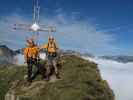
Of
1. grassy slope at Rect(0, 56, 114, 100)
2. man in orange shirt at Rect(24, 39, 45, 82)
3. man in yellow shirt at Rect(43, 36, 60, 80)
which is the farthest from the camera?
man in orange shirt at Rect(24, 39, 45, 82)

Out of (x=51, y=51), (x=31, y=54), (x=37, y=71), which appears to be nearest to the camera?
(x=51, y=51)

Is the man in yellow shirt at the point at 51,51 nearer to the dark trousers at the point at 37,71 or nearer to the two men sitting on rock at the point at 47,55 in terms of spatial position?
the two men sitting on rock at the point at 47,55

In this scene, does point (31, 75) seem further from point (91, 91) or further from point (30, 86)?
point (91, 91)

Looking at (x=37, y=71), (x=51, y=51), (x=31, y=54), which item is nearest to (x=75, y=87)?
(x=51, y=51)

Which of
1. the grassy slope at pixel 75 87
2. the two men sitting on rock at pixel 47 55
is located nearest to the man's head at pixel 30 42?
the two men sitting on rock at pixel 47 55

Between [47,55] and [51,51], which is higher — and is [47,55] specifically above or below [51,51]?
below

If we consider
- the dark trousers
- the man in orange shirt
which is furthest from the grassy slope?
the man in orange shirt

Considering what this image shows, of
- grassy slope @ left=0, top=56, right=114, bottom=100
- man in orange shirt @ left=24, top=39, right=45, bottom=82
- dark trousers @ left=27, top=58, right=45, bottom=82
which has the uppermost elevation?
man in orange shirt @ left=24, top=39, right=45, bottom=82

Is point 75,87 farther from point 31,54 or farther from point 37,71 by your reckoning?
point 37,71

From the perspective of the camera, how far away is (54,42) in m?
29.9

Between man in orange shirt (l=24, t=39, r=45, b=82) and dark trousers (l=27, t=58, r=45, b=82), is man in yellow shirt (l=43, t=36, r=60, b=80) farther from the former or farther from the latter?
dark trousers (l=27, t=58, r=45, b=82)

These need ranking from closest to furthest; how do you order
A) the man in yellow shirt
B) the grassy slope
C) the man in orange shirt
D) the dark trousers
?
the grassy slope, the man in yellow shirt, the man in orange shirt, the dark trousers

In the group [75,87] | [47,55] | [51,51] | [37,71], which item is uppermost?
[51,51]

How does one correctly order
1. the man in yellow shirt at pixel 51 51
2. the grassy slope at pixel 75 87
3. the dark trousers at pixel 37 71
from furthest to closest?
the dark trousers at pixel 37 71
the man in yellow shirt at pixel 51 51
the grassy slope at pixel 75 87
